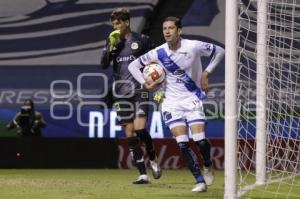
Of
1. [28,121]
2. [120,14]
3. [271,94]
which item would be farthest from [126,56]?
[28,121]

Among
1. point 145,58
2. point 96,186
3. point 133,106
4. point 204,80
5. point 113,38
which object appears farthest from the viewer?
point 133,106

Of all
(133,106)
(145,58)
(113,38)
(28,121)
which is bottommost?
(28,121)

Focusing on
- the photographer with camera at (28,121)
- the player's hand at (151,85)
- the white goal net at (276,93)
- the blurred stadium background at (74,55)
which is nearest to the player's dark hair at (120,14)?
the player's hand at (151,85)

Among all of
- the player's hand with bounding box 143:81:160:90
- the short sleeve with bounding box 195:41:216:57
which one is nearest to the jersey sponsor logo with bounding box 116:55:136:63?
the player's hand with bounding box 143:81:160:90

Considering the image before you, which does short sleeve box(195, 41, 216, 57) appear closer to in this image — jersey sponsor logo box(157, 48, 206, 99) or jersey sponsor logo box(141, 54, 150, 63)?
jersey sponsor logo box(157, 48, 206, 99)

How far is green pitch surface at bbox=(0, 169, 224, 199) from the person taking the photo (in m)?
8.16

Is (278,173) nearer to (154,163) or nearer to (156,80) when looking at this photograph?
(154,163)

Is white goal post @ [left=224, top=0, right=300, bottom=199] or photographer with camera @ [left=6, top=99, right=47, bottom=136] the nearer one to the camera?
white goal post @ [left=224, top=0, right=300, bottom=199]

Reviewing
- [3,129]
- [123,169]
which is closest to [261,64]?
[123,169]

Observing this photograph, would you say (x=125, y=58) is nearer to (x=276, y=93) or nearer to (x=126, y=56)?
(x=126, y=56)

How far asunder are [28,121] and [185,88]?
6459 mm

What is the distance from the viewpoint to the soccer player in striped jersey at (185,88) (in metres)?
8.44

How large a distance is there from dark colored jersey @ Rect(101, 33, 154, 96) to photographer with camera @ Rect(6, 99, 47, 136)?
16.7 feet

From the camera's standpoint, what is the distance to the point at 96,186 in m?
9.27
